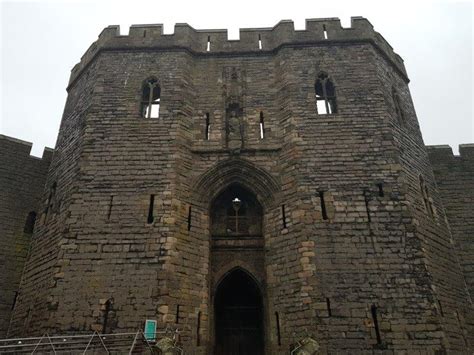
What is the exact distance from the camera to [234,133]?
10.9 m

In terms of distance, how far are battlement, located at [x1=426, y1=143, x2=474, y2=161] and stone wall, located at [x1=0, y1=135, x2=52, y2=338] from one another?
41.3ft

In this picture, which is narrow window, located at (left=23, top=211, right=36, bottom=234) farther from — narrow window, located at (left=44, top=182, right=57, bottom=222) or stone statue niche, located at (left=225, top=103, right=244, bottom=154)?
stone statue niche, located at (left=225, top=103, right=244, bottom=154)

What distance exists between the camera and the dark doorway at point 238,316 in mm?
9609

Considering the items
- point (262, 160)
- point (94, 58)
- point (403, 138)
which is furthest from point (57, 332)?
point (403, 138)

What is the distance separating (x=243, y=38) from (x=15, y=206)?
8953 mm

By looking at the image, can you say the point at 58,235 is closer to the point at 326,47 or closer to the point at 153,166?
the point at 153,166

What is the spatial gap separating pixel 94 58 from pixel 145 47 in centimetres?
171

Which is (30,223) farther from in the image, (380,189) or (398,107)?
(398,107)

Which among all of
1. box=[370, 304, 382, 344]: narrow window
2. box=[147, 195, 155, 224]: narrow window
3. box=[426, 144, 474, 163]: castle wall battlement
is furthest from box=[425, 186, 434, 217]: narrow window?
box=[147, 195, 155, 224]: narrow window

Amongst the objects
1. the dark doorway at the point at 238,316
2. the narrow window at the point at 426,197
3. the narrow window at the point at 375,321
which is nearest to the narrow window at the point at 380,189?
the narrow window at the point at 426,197

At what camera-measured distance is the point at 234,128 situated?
36.0ft

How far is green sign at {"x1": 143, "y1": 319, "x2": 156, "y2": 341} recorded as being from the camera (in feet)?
25.9

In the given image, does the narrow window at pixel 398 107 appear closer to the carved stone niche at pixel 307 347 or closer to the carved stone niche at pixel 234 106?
the carved stone niche at pixel 234 106

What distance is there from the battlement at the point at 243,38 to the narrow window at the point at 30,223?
5043 millimetres
